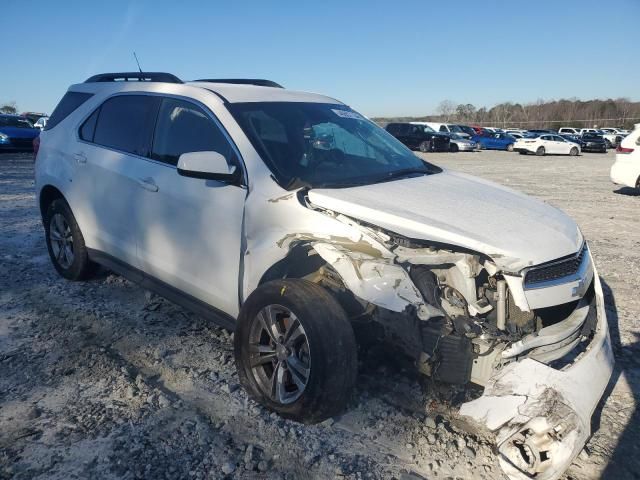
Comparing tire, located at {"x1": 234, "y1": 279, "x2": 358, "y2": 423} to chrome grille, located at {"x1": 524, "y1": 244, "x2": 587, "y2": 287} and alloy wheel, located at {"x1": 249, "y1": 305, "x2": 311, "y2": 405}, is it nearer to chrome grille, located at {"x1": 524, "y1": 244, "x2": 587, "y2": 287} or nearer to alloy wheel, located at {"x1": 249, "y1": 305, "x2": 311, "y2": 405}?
alloy wheel, located at {"x1": 249, "y1": 305, "x2": 311, "y2": 405}

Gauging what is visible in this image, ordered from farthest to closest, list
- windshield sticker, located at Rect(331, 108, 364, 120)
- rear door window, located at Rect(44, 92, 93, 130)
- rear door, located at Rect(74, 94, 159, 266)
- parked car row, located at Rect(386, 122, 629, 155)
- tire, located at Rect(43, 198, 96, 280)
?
1. parked car row, located at Rect(386, 122, 629, 155)
2. rear door window, located at Rect(44, 92, 93, 130)
3. tire, located at Rect(43, 198, 96, 280)
4. windshield sticker, located at Rect(331, 108, 364, 120)
5. rear door, located at Rect(74, 94, 159, 266)

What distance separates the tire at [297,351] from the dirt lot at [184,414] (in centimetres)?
16

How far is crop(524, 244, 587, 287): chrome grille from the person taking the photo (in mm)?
2369

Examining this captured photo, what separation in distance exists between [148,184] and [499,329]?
2532mm

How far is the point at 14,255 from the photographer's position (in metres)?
5.52

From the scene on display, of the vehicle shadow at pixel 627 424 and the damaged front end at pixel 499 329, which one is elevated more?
the damaged front end at pixel 499 329

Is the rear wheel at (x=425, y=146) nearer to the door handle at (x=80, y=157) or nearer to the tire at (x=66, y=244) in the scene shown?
the tire at (x=66, y=244)

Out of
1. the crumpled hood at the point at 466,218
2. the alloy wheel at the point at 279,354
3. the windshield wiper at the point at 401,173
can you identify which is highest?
the windshield wiper at the point at 401,173

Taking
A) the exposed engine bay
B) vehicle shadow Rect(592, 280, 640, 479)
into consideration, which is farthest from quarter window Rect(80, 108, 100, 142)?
vehicle shadow Rect(592, 280, 640, 479)

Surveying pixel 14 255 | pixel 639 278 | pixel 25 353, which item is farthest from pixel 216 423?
pixel 639 278

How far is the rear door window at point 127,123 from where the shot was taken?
3.70 metres

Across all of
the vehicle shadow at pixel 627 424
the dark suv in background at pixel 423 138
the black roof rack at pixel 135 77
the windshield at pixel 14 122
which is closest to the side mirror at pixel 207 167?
the black roof rack at pixel 135 77

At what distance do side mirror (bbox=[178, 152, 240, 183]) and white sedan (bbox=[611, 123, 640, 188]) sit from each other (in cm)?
1092

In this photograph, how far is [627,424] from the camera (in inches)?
108
